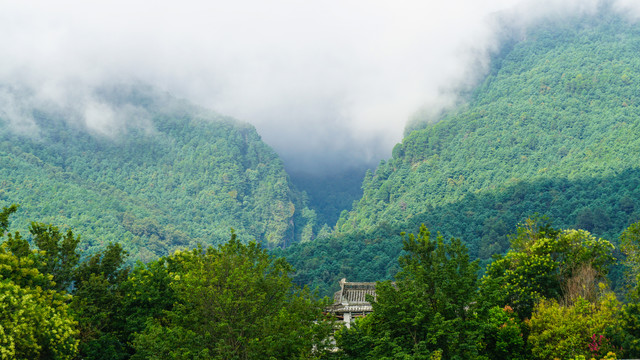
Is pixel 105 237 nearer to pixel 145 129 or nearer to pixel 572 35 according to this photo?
pixel 145 129

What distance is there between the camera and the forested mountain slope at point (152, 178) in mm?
129250

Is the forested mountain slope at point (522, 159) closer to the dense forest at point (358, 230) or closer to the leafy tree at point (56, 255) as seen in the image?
the dense forest at point (358, 230)

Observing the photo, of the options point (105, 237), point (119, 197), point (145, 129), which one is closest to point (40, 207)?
point (105, 237)

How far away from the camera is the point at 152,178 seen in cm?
17538

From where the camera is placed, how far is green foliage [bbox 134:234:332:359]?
79.6ft

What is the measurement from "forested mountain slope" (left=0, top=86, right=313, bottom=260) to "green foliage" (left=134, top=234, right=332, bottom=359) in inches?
3879

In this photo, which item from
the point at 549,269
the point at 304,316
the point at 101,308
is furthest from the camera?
the point at 549,269

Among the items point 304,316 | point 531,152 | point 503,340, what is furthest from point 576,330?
point 531,152

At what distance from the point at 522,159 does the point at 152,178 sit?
Answer: 4003 inches

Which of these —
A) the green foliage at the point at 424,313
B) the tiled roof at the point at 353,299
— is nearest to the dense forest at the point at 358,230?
the green foliage at the point at 424,313

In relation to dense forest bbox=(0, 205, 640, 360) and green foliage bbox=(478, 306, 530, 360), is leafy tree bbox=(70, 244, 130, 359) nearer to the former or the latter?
dense forest bbox=(0, 205, 640, 360)

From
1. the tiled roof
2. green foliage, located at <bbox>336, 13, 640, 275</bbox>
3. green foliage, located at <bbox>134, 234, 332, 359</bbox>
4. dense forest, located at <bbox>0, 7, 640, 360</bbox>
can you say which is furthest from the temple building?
green foliage, located at <bbox>336, 13, 640, 275</bbox>

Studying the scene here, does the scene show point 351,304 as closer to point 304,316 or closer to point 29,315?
point 304,316

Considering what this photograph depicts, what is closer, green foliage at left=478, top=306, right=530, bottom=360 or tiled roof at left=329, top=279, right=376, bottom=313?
green foliage at left=478, top=306, right=530, bottom=360
